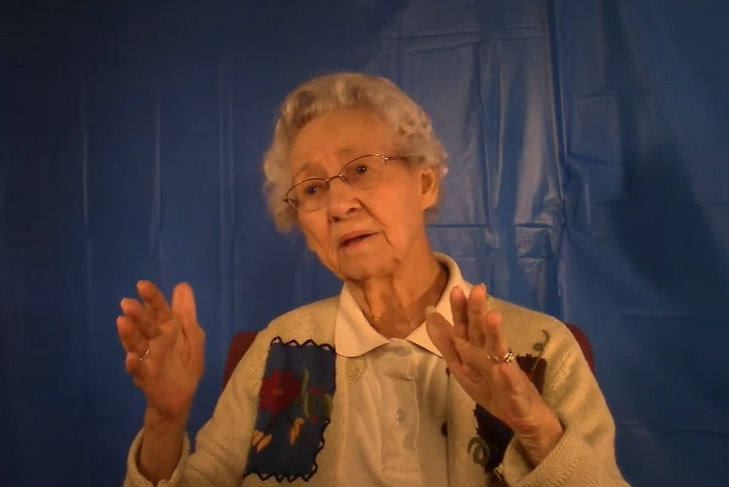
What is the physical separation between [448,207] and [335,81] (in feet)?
1.74

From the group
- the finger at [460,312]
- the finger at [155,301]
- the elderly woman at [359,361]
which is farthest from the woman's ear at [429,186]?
the finger at [155,301]

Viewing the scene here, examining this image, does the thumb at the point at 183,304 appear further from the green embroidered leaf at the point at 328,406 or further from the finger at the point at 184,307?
the green embroidered leaf at the point at 328,406

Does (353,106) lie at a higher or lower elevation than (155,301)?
higher

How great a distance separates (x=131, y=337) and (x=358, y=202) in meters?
0.47

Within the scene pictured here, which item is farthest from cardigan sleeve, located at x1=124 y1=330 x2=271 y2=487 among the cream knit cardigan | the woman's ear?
the woman's ear

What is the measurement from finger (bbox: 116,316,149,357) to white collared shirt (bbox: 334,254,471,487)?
0.40m

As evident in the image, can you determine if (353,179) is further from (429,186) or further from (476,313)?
(476,313)

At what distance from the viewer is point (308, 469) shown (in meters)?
1.10

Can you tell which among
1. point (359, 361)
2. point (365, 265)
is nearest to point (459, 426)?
point (359, 361)

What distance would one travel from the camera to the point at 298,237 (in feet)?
5.68

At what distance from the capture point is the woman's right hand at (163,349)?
0.86 meters

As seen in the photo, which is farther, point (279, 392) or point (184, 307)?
point (279, 392)

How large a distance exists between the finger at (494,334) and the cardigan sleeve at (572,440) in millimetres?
164

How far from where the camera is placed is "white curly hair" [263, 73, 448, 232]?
1.21 metres
